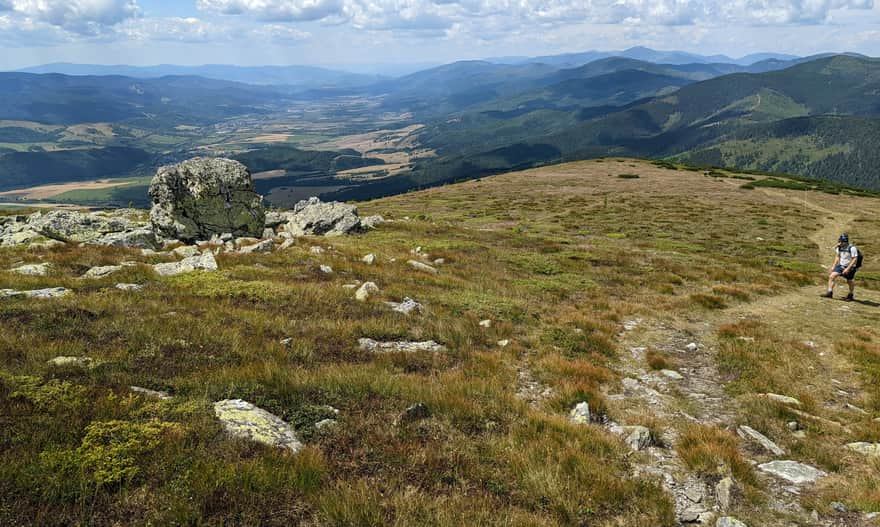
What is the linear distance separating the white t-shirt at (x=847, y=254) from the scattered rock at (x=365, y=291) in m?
23.2

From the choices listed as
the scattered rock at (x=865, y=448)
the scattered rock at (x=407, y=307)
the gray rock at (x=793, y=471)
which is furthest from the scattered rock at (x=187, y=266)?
the scattered rock at (x=865, y=448)

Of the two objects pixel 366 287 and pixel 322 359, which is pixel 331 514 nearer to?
pixel 322 359

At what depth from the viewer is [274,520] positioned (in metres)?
4.93

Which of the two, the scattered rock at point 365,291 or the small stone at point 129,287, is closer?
the small stone at point 129,287

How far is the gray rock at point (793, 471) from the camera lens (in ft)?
24.5

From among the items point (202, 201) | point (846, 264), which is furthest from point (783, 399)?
point (202, 201)

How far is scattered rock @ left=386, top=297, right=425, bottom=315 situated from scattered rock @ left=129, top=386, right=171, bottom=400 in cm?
786

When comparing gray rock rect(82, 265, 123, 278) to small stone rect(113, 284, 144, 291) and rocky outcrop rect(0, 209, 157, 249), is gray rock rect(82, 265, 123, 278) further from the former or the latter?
rocky outcrop rect(0, 209, 157, 249)

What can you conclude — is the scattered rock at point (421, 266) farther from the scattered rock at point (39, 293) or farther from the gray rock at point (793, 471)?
the gray rock at point (793, 471)

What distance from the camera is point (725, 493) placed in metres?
6.74

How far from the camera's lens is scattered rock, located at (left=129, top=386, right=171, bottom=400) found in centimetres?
716

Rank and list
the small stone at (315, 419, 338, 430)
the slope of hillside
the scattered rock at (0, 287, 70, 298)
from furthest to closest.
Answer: the scattered rock at (0, 287, 70, 298)
the small stone at (315, 419, 338, 430)
the slope of hillside

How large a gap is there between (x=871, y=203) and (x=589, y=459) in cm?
9065

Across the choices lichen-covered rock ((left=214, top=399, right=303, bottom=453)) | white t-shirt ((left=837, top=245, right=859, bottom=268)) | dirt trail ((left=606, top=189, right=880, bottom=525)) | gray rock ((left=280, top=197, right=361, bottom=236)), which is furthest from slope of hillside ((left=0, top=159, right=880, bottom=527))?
gray rock ((left=280, top=197, right=361, bottom=236))
